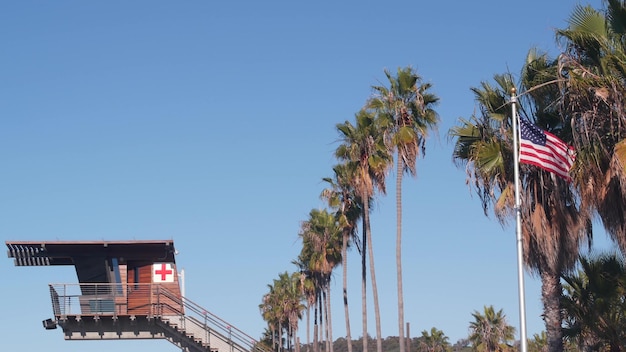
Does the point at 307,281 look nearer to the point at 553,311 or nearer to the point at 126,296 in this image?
the point at 126,296

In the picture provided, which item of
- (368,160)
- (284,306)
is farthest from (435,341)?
(368,160)

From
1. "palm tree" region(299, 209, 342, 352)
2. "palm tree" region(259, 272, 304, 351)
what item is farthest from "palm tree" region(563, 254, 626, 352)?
"palm tree" region(259, 272, 304, 351)

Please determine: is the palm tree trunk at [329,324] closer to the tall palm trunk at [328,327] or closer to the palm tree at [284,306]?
the tall palm trunk at [328,327]

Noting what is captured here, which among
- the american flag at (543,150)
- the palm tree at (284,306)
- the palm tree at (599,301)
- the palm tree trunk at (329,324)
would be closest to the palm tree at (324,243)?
the palm tree trunk at (329,324)

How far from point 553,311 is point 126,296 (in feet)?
76.9

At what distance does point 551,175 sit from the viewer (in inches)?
1019

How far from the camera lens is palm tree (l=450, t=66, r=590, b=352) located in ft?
84.3

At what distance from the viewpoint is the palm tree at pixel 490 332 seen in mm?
75562

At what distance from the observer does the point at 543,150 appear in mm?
23078

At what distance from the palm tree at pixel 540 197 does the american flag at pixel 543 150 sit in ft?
6.85

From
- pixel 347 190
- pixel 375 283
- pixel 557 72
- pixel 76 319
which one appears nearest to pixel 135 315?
pixel 76 319

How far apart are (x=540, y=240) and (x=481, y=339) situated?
54003mm

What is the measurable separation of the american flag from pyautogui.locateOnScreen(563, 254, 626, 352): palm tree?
7454 mm

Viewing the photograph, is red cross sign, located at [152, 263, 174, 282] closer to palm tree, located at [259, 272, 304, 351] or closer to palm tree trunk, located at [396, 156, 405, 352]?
palm tree trunk, located at [396, 156, 405, 352]
